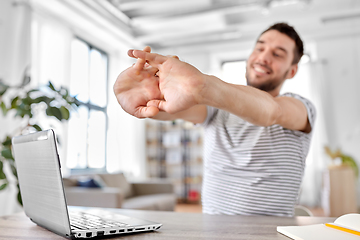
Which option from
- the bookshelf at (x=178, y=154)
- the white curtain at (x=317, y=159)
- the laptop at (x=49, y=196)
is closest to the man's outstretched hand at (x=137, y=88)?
the laptop at (x=49, y=196)

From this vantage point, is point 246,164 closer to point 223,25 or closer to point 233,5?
point 233,5

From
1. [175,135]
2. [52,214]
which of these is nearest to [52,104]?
[52,214]

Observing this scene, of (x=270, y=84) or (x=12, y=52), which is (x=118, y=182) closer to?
(x=12, y=52)

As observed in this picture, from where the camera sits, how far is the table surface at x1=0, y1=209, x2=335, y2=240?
2.57ft

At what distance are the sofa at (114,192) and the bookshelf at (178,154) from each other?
1.87 metres

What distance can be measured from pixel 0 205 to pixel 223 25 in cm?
439

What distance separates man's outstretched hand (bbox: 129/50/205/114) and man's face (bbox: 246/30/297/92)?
851mm

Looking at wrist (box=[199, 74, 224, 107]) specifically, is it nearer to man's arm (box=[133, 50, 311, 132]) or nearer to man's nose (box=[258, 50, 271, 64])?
man's arm (box=[133, 50, 311, 132])

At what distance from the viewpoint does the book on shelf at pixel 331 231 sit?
73 cm

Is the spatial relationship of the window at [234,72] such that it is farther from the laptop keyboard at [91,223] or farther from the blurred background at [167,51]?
the laptop keyboard at [91,223]

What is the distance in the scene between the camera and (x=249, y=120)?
949 millimetres

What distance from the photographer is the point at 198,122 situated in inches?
60.2

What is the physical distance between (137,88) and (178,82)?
23cm

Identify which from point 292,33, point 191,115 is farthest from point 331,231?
point 292,33
